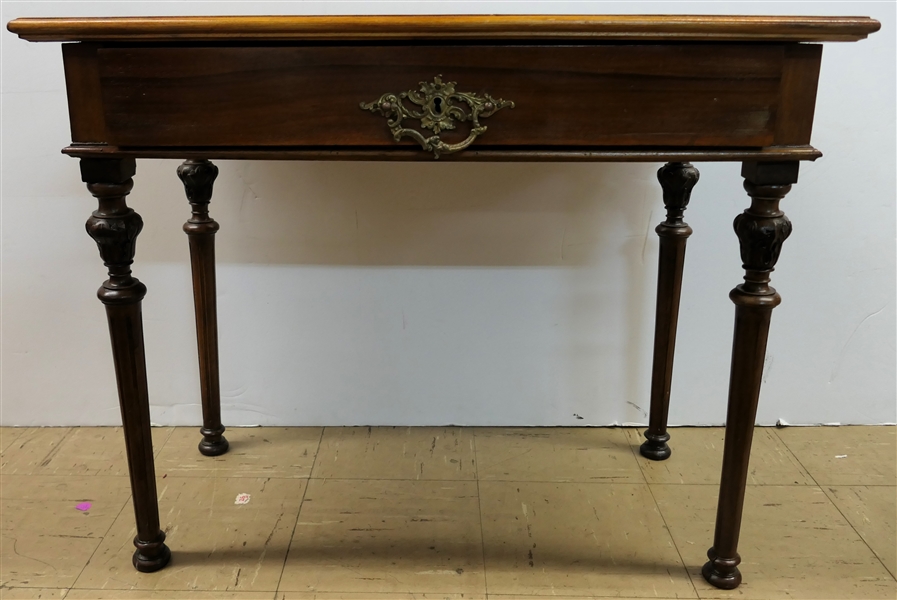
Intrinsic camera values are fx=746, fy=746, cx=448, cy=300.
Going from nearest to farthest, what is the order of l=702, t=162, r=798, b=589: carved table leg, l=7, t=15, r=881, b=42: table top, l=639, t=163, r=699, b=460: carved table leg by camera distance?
1. l=7, t=15, r=881, b=42: table top
2. l=702, t=162, r=798, b=589: carved table leg
3. l=639, t=163, r=699, b=460: carved table leg

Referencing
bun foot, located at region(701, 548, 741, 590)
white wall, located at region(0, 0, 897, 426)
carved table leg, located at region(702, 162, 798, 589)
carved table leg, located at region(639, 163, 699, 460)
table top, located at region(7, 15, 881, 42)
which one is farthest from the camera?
white wall, located at region(0, 0, 897, 426)

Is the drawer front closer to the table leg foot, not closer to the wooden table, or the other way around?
the wooden table

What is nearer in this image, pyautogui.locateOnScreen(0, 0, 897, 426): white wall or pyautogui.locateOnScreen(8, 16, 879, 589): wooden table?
pyautogui.locateOnScreen(8, 16, 879, 589): wooden table

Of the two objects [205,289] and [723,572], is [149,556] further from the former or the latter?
[723,572]

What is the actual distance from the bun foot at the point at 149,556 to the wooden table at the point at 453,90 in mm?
528

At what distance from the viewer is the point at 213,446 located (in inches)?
63.4

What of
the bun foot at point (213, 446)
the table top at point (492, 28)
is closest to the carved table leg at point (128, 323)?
the table top at point (492, 28)

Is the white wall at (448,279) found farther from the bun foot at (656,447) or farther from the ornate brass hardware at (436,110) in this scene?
the ornate brass hardware at (436,110)

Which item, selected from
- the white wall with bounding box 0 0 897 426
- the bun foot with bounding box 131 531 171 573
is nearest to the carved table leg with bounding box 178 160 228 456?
the white wall with bounding box 0 0 897 426

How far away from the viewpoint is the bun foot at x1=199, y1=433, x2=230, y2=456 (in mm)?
1607

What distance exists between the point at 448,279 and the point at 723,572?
81 cm

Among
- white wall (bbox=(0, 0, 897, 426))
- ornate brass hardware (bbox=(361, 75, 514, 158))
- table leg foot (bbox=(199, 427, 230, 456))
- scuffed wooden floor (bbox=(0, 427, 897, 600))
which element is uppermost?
ornate brass hardware (bbox=(361, 75, 514, 158))

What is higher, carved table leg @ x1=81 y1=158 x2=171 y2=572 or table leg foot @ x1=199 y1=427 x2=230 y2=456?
carved table leg @ x1=81 y1=158 x2=171 y2=572

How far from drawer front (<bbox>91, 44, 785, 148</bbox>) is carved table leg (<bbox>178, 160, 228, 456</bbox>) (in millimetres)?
475
